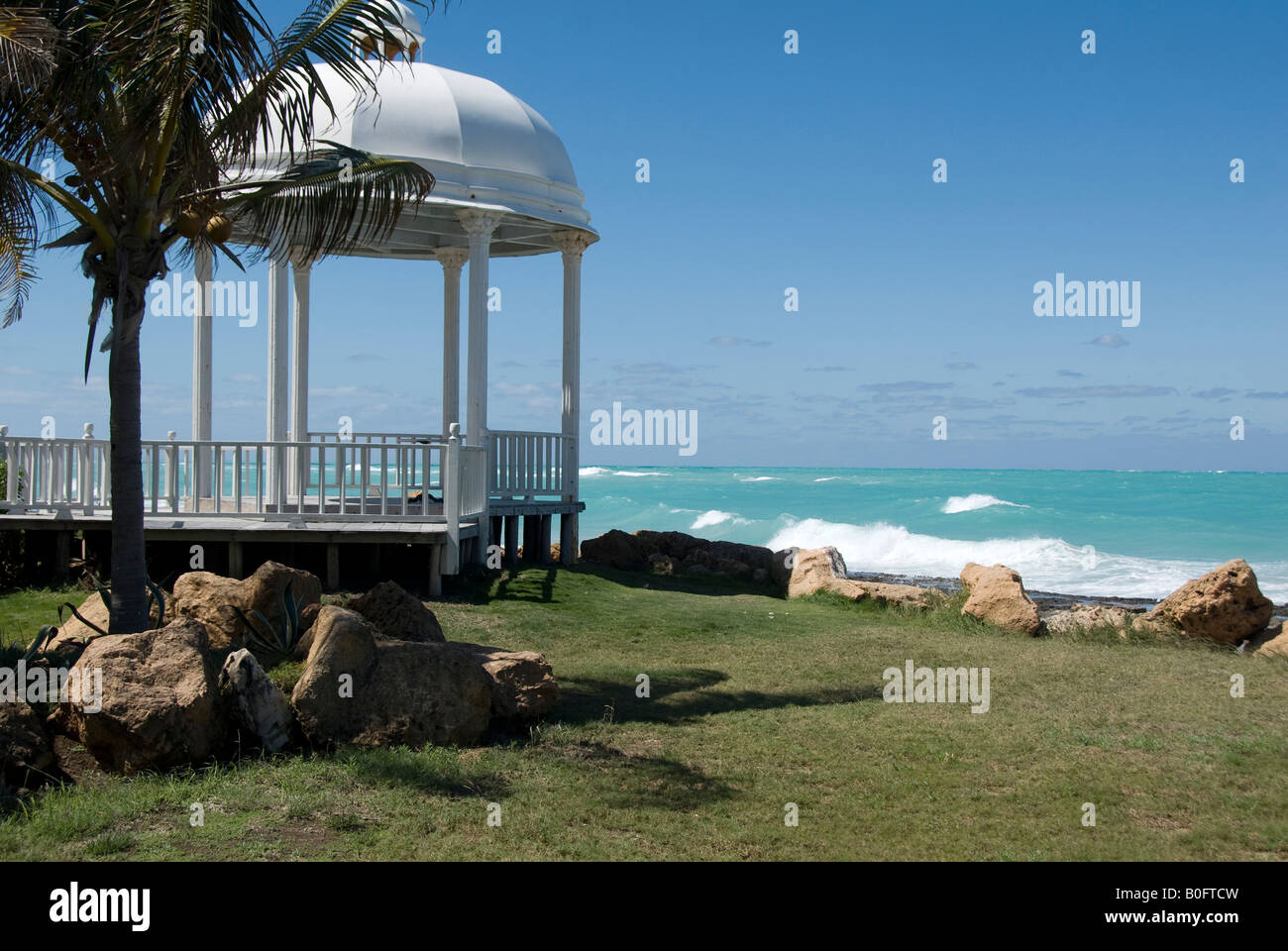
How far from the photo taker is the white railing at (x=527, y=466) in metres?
16.5

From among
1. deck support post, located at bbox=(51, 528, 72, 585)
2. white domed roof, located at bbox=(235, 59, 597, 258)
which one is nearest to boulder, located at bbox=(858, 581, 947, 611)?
white domed roof, located at bbox=(235, 59, 597, 258)

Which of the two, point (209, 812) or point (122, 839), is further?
point (209, 812)

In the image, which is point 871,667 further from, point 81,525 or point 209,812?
point 81,525

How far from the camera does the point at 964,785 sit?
7188 mm

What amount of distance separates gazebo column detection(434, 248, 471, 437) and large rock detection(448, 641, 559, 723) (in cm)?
1093

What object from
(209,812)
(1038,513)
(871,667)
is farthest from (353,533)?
(1038,513)

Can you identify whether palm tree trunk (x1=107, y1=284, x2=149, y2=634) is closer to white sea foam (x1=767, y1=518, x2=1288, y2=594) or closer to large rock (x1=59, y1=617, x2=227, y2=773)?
large rock (x1=59, y1=617, x2=227, y2=773)

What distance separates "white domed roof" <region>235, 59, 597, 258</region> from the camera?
15008 millimetres

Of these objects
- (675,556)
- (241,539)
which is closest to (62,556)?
(241,539)

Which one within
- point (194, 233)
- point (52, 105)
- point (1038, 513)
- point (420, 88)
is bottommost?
point (1038, 513)

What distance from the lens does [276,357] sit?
1597 cm

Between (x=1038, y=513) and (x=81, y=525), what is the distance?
1979 inches

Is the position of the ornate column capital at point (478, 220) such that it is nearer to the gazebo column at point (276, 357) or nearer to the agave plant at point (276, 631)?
the gazebo column at point (276, 357)
